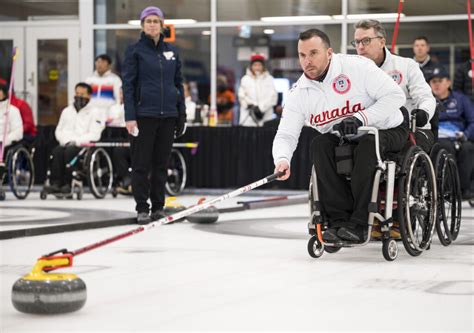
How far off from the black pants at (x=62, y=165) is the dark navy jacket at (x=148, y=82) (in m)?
3.51

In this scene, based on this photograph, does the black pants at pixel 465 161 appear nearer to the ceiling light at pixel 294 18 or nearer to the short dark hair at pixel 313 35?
the short dark hair at pixel 313 35

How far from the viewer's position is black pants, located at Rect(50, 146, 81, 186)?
1116 cm

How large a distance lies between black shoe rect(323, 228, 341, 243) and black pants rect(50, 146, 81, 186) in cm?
623

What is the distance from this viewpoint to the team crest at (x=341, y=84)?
536 centimetres

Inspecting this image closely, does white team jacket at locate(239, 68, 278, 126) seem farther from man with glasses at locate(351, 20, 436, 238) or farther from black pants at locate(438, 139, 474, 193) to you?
man with glasses at locate(351, 20, 436, 238)

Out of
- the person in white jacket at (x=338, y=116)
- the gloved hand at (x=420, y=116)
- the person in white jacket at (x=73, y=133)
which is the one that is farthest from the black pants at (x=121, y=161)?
the person in white jacket at (x=338, y=116)

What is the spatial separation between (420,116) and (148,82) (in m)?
2.58

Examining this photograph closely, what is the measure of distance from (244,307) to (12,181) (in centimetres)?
745

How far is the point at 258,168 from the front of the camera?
41.2ft

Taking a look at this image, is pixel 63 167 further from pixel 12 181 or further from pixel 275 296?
pixel 275 296

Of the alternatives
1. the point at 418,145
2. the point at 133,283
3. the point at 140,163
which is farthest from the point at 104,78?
the point at 133,283

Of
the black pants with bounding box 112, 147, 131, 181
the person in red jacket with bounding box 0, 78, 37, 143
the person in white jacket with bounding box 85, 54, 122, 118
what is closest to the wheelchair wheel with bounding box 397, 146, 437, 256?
the black pants with bounding box 112, 147, 131, 181

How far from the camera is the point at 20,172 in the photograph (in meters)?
11.4

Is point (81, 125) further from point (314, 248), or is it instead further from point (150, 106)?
point (314, 248)
